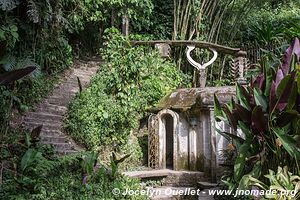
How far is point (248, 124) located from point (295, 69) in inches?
28.0

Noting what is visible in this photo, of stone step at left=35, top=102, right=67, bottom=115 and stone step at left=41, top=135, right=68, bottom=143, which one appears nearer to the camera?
stone step at left=41, top=135, right=68, bottom=143

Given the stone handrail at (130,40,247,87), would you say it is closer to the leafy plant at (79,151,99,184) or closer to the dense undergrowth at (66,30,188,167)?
the dense undergrowth at (66,30,188,167)

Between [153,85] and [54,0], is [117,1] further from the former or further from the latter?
[153,85]

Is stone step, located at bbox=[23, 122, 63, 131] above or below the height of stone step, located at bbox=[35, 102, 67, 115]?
below

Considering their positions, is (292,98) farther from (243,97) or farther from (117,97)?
(117,97)

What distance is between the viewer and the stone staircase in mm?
5441

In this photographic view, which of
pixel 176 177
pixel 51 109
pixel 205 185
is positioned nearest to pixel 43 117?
pixel 51 109

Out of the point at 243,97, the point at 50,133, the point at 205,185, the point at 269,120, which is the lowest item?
the point at 205,185

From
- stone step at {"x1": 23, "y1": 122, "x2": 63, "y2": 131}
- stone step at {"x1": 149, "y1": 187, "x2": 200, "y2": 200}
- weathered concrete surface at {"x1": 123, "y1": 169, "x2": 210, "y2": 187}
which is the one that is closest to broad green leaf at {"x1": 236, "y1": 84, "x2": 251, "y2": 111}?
stone step at {"x1": 149, "y1": 187, "x2": 200, "y2": 200}

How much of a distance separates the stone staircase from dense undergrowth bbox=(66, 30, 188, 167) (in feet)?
0.77

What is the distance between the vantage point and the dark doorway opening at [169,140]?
19.6ft

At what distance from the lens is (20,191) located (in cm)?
376

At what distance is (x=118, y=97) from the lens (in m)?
6.37

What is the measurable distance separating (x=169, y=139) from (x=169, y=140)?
19 millimetres
